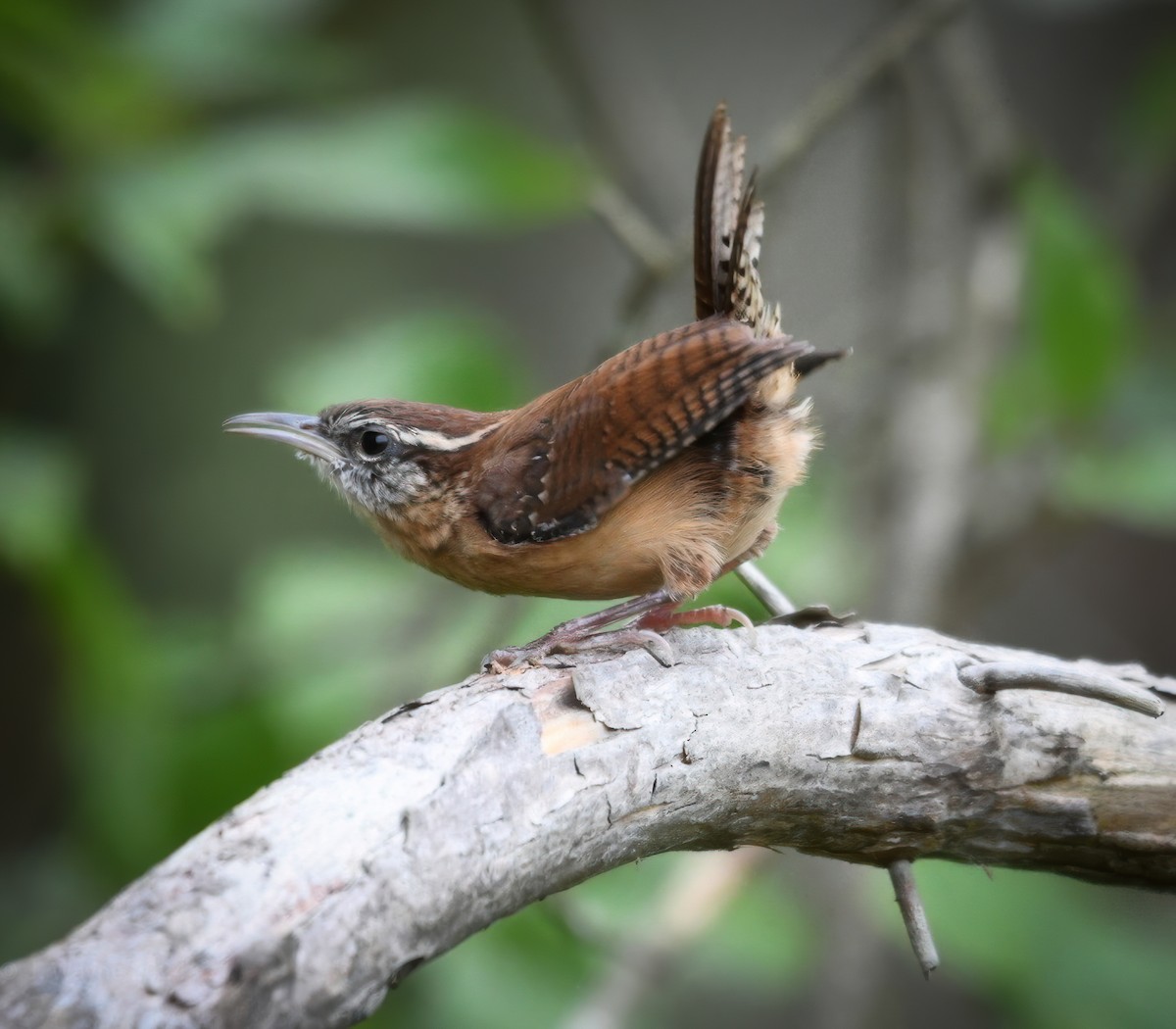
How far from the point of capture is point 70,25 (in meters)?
3.75

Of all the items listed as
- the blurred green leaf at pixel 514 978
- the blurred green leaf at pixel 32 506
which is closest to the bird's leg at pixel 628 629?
the blurred green leaf at pixel 514 978

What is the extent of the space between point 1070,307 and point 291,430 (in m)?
2.69

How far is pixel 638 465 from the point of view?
8.04 ft

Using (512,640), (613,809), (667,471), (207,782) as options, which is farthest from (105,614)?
(613,809)

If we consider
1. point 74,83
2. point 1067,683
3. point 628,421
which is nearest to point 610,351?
point 628,421

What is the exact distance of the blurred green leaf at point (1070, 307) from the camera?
396cm

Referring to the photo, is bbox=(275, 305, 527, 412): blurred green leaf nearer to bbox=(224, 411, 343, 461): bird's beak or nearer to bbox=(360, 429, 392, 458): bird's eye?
bbox=(224, 411, 343, 461): bird's beak

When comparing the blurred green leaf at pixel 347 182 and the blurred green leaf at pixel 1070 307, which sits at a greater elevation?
the blurred green leaf at pixel 347 182

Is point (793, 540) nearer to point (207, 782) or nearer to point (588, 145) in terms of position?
point (207, 782)

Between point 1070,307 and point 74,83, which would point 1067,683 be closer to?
point 1070,307

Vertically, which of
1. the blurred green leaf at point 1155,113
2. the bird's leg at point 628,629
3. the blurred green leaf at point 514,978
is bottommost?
the blurred green leaf at point 514,978

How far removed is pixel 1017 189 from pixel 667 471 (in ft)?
7.94

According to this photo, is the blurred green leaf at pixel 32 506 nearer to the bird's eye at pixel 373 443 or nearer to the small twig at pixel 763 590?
the bird's eye at pixel 373 443

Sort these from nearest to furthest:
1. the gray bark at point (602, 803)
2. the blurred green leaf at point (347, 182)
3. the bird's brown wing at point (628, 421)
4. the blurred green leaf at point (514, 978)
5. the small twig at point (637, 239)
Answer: the gray bark at point (602, 803), the bird's brown wing at point (628, 421), the small twig at point (637, 239), the blurred green leaf at point (514, 978), the blurred green leaf at point (347, 182)
